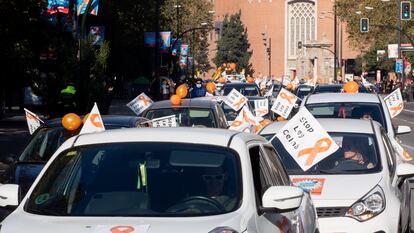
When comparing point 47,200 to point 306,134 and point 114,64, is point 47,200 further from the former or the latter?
point 114,64

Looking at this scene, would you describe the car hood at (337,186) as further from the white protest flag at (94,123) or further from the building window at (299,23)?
the building window at (299,23)

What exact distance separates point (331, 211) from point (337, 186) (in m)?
0.40

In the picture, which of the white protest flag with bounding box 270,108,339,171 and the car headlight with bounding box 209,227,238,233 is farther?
the white protest flag with bounding box 270,108,339,171

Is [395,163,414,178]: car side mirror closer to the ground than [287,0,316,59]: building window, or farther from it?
closer to the ground

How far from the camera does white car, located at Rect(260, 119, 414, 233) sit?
33.4ft

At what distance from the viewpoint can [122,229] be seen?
5.83m

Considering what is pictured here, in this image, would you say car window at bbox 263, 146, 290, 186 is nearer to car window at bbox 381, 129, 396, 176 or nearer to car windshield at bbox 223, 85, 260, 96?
car window at bbox 381, 129, 396, 176

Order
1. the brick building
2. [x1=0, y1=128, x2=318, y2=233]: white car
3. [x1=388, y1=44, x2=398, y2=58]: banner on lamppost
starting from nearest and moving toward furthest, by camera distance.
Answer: [x1=0, y1=128, x2=318, y2=233]: white car < [x1=388, y1=44, x2=398, y2=58]: banner on lamppost < the brick building

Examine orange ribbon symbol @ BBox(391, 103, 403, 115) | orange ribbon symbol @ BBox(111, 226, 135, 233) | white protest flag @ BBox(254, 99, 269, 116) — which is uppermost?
orange ribbon symbol @ BBox(111, 226, 135, 233)

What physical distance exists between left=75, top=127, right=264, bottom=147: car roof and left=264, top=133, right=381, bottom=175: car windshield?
13.9 feet

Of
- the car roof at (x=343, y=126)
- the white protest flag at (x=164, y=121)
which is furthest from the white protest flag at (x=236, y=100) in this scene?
the car roof at (x=343, y=126)

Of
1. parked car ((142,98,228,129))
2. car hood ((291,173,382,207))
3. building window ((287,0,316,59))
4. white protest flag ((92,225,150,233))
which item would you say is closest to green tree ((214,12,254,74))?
building window ((287,0,316,59))

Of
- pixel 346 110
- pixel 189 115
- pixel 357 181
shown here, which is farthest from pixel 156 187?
pixel 189 115

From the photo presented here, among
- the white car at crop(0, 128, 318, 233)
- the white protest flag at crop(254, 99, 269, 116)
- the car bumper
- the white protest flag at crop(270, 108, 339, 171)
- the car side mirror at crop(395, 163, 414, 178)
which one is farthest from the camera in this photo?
the white protest flag at crop(254, 99, 269, 116)
